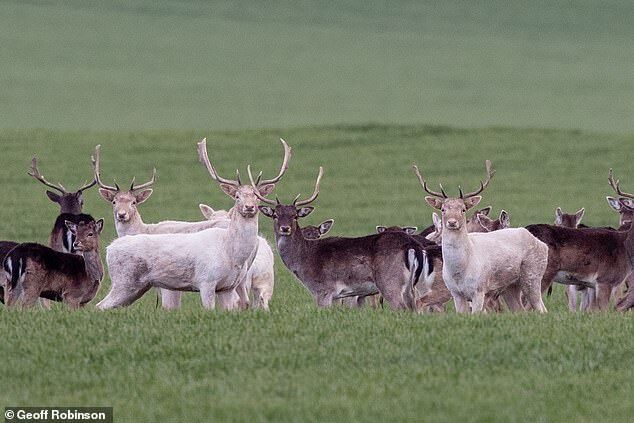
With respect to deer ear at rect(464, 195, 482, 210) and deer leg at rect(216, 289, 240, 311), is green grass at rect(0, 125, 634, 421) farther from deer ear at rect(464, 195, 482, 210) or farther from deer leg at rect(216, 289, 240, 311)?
deer ear at rect(464, 195, 482, 210)

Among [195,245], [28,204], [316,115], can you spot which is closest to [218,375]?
[195,245]

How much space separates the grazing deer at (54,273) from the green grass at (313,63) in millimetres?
41011

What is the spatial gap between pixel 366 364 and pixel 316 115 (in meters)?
50.0

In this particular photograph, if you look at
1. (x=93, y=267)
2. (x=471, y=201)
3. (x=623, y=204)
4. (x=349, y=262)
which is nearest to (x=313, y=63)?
(x=623, y=204)

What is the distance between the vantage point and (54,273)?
48.6ft

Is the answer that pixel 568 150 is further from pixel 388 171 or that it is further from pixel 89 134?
pixel 89 134

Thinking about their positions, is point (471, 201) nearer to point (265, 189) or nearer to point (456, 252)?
point (456, 252)

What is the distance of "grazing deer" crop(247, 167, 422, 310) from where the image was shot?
15.1 meters

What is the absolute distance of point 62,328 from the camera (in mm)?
11898

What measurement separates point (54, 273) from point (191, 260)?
1.57 metres

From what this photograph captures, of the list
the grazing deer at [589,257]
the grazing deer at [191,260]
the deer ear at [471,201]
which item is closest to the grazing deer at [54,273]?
the grazing deer at [191,260]

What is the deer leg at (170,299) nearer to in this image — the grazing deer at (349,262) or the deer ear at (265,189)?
the grazing deer at (349,262)

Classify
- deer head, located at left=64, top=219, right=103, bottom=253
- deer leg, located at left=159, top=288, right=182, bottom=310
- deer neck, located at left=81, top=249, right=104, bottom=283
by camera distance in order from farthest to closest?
deer leg, located at left=159, top=288, right=182, bottom=310
deer head, located at left=64, top=219, right=103, bottom=253
deer neck, located at left=81, top=249, right=104, bottom=283

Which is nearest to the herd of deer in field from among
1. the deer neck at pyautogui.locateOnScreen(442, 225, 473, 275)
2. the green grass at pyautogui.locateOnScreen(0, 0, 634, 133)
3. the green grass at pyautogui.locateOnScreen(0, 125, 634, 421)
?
the deer neck at pyautogui.locateOnScreen(442, 225, 473, 275)
